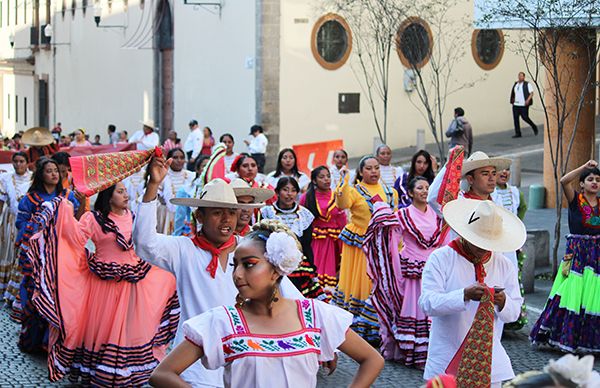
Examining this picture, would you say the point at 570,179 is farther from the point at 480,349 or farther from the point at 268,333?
the point at 268,333

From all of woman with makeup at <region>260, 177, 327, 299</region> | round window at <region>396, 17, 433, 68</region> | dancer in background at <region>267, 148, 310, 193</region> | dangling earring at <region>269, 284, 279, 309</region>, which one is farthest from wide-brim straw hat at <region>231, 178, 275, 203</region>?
round window at <region>396, 17, 433, 68</region>

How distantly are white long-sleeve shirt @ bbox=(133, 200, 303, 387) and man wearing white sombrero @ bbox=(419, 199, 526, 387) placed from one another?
1051 millimetres

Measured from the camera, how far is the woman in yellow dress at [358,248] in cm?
1065

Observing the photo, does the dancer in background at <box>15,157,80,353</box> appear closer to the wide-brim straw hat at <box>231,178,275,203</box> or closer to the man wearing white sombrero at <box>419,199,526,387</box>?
the wide-brim straw hat at <box>231,178,275,203</box>

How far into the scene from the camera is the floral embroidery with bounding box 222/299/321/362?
4.32 meters

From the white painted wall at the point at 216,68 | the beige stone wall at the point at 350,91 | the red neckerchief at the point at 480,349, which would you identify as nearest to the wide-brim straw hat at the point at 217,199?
the red neckerchief at the point at 480,349

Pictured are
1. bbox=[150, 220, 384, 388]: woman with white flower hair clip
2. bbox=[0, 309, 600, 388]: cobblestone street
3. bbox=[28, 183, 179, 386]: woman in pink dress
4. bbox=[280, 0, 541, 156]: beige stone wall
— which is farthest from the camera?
bbox=[280, 0, 541, 156]: beige stone wall

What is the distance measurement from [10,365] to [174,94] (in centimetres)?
2576

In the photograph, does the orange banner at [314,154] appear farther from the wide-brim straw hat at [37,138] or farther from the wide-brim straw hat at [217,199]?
the wide-brim straw hat at [217,199]

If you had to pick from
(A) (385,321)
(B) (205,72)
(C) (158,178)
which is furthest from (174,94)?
(C) (158,178)

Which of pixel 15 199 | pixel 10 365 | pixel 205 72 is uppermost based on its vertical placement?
pixel 205 72

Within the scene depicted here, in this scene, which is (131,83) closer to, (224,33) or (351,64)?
(224,33)

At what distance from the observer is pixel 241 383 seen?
4332 mm

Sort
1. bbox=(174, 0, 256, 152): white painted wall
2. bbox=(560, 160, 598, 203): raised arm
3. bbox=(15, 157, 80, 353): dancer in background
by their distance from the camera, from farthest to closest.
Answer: bbox=(174, 0, 256, 152): white painted wall, bbox=(15, 157, 80, 353): dancer in background, bbox=(560, 160, 598, 203): raised arm
